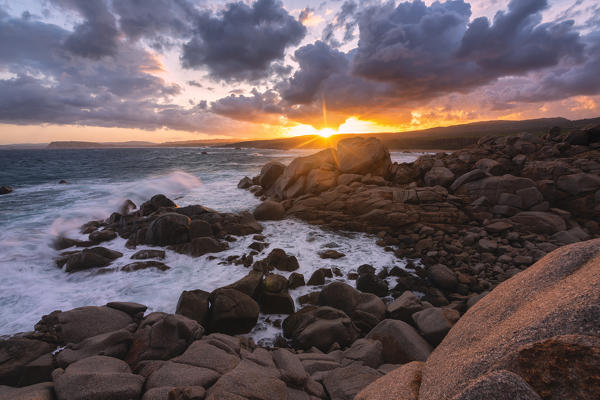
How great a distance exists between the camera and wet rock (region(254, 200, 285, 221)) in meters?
15.2

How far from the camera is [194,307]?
6.38m

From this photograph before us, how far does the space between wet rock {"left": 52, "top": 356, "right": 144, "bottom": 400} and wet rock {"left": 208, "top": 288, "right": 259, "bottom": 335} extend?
7.59 feet

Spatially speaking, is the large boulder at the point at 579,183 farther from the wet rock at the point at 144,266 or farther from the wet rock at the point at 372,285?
the wet rock at the point at 144,266

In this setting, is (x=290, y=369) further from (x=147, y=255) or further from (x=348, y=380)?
(x=147, y=255)

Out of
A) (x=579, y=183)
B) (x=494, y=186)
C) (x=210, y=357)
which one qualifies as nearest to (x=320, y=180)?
(x=494, y=186)

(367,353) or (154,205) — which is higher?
(154,205)

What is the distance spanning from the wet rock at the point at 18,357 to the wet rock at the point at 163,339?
1.41 m

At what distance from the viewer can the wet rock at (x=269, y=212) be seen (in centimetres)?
1520

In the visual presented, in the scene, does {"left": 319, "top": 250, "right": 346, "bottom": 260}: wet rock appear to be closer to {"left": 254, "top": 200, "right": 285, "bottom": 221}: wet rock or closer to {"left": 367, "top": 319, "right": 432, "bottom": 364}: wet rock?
{"left": 367, "top": 319, "right": 432, "bottom": 364}: wet rock

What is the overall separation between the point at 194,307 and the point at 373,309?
4.64 metres

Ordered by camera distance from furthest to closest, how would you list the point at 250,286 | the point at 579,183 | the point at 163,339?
the point at 579,183 → the point at 250,286 → the point at 163,339

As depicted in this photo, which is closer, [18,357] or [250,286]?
[18,357]

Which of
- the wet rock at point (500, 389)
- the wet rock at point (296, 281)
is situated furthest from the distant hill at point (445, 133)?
the wet rock at point (500, 389)

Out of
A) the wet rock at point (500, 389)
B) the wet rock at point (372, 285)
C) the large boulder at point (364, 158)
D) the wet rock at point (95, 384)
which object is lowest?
the wet rock at point (372, 285)
